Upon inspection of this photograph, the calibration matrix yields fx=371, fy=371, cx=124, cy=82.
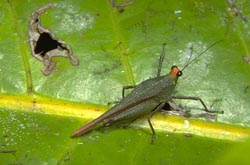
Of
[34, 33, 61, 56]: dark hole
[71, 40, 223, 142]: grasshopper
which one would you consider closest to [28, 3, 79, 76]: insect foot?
[34, 33, 61, 56]: dark hole

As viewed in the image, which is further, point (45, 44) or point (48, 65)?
point (45, 44)

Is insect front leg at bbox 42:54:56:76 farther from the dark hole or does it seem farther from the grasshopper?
the grasshopper

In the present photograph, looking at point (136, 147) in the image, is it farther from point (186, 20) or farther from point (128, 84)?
point (186, 20)

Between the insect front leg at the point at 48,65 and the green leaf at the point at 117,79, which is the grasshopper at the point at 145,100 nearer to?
the green leaf at the point at 117,79

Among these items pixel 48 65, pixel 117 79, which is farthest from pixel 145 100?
pixel 48 65

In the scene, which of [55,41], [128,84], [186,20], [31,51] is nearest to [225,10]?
[186,20]

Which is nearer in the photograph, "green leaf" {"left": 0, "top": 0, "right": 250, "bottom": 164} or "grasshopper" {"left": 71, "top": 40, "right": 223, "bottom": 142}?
"green leaf" {"left": 0, "top": 0, "right": 250, "bottom": 164}

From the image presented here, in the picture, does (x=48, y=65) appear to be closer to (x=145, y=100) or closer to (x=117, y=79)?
(x=117, y=79)
